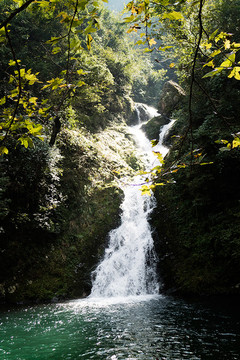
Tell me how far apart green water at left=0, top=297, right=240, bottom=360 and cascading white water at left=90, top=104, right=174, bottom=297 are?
6.27 feet

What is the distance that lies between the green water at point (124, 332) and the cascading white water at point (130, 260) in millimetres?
1911

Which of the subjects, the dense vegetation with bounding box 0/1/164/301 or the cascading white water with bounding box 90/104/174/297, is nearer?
the dense vegetation with bounding box 0/1/164/301

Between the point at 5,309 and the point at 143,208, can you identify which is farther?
the point at 143,208

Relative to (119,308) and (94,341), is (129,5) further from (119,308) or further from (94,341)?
(119,308)

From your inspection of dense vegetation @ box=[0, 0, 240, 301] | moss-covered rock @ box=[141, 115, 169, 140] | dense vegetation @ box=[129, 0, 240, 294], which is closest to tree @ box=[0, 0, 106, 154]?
dense vegetation @ box=[0, 0, 240, 301]

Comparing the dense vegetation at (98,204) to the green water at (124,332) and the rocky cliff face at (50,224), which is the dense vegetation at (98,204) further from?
the green water at (124,332)

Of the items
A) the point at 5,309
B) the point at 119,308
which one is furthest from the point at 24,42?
the point at 119,308

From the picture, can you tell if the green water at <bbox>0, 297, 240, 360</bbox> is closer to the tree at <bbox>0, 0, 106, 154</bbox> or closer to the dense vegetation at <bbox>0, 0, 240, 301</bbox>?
the dense vegetation at <bbox>0, 0, 240, 301</bbox>

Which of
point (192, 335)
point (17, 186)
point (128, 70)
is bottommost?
point (192, 335)

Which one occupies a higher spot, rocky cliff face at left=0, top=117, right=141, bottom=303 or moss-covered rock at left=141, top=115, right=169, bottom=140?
moss-covered rock at left=141, top=115, right=169, bottom=140

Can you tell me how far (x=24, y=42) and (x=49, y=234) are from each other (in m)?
14.8

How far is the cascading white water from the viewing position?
9313 millimetres

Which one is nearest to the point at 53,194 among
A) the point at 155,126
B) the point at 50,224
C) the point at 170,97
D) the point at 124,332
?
the point at 50,224

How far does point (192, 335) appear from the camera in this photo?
187 inches
